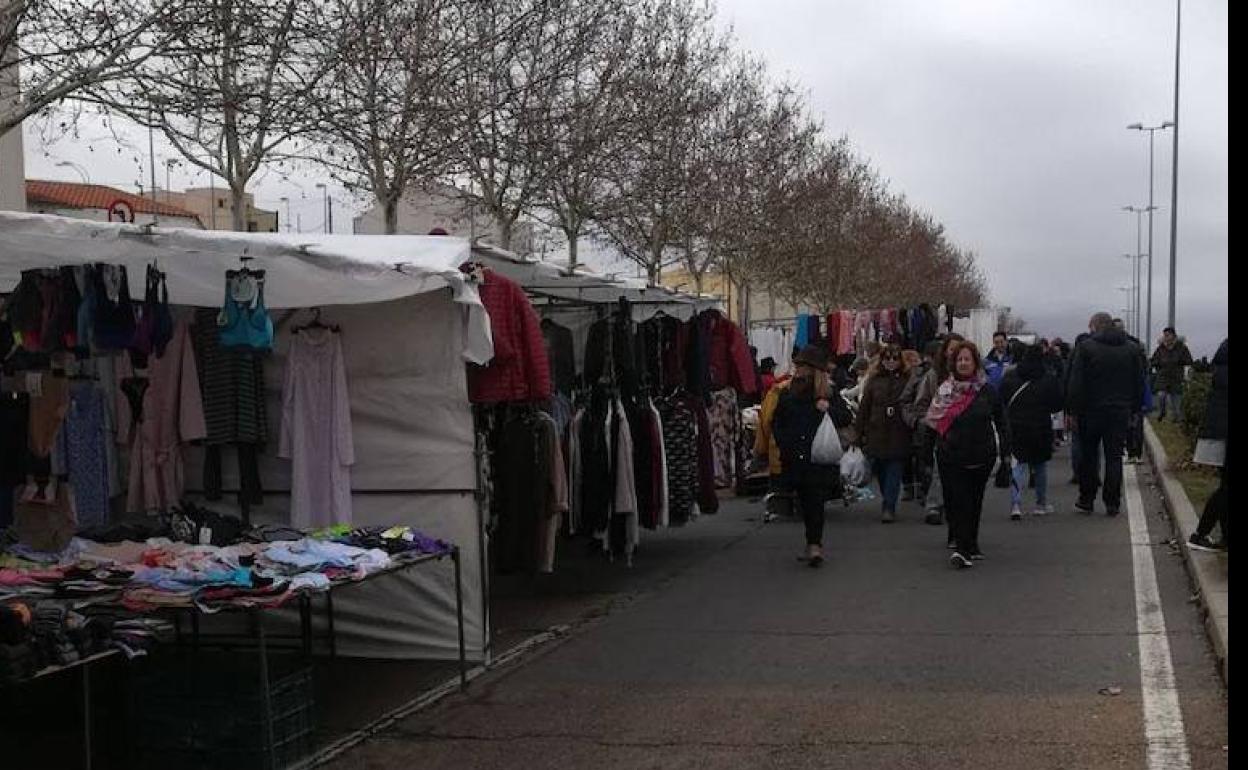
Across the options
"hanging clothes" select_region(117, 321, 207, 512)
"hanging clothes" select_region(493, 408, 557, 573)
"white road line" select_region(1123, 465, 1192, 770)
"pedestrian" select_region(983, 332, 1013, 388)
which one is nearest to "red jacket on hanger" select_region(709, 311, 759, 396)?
"hanging clothes" select_region(493, 408, 557, 573)

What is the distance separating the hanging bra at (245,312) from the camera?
266 inches

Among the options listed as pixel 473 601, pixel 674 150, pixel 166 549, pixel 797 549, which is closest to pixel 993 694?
pixel 473 601

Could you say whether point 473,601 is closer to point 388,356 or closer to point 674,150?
point 388,356

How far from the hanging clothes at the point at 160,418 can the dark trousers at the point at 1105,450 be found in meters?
8.60

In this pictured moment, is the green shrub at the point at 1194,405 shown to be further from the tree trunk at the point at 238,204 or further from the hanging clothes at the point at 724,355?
the tree trunk at the point at 238,204

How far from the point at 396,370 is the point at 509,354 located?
0.65m

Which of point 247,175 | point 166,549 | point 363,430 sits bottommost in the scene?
point 166,549

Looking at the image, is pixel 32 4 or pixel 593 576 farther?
pixel 593 576

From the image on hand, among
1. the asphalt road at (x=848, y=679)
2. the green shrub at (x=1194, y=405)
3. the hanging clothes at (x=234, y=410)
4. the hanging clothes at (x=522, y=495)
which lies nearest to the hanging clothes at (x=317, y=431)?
the hanging clothes at (x=234, y=410)

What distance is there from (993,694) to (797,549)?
5036 millimetres

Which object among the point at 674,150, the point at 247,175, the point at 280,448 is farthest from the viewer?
the point at 674,150

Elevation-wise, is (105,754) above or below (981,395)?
below

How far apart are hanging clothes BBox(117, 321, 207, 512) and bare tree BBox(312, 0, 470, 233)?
14.1 feet

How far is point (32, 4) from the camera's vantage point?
28.5ft
